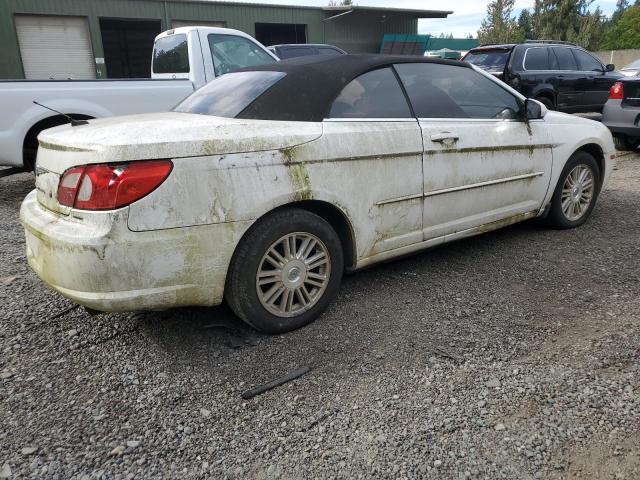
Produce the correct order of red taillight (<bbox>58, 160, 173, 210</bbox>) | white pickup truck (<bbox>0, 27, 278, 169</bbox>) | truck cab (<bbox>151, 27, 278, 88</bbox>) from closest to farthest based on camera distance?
red taillight (<bbox>58, 160, 173, 210</bbox>), white pickup truck (<bbox>0, 27, 278, 169</bbox>), truck cab (<bbox>151, 27, 278, 88</bbox>)

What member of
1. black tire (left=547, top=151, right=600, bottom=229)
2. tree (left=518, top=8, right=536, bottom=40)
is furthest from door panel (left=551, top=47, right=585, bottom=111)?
tree (left=518, top=8, right=536, bottom=40)

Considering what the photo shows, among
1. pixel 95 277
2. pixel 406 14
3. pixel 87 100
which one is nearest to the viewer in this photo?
pixel 95 277

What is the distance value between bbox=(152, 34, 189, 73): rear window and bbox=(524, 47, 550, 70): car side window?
667cm

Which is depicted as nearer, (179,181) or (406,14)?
(179,181)

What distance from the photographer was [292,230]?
9.61ft

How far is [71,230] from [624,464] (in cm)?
262

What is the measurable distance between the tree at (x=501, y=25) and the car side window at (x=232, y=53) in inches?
1322

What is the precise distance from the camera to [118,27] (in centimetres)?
2016

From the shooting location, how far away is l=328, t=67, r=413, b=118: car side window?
10.5 feet

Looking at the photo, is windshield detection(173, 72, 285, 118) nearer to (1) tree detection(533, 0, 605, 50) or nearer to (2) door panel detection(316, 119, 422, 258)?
(2) door panel detection(316, 119, 422, 258)

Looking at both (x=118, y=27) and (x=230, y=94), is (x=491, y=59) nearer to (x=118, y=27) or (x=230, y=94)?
(x=230, y=94)

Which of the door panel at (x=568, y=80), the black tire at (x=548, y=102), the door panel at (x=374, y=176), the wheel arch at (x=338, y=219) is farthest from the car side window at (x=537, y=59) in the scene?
the wheel arch at (x=338, y=219)

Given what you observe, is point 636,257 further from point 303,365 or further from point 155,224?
point 155,224

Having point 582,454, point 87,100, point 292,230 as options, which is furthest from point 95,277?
point 87,100
